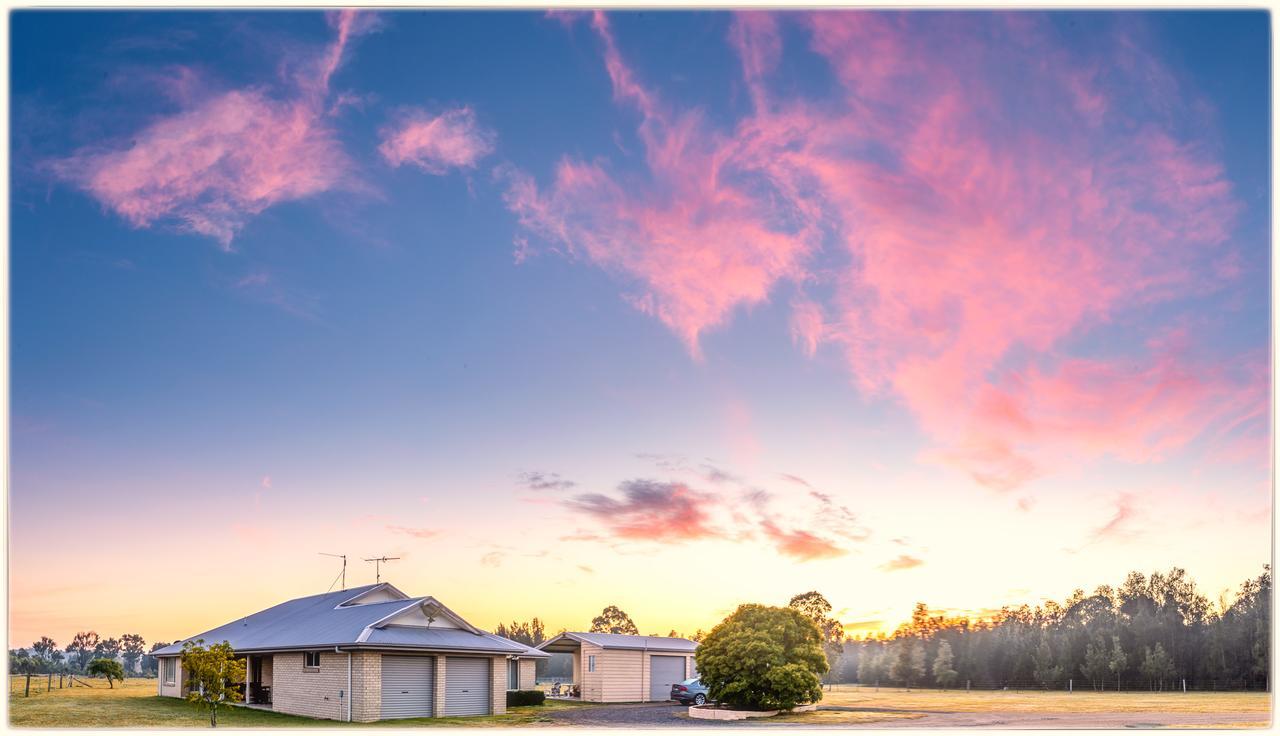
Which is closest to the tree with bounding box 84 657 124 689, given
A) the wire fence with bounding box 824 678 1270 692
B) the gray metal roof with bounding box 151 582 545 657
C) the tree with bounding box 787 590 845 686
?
the gray metal roof with bounding box 151 582 545 657

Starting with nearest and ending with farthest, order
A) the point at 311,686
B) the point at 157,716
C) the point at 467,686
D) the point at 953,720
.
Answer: the point at 157,716 → the point at 311,686 → the point at 953,720 → the point at 467,686

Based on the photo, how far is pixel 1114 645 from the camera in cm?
6475

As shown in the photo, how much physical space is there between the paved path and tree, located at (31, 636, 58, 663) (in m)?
17.3

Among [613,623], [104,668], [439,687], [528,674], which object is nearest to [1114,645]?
[613,623]

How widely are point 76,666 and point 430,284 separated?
1373 inches

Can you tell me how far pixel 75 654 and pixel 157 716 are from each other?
28.8 meters

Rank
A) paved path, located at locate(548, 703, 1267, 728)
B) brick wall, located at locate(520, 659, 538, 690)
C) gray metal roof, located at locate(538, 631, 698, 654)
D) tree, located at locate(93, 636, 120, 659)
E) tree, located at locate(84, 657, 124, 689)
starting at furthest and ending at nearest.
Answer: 1. tree, located at locate(93, 636, 120, 659)
2. brick wall, located at locate(520, 659, 538, 690)
3. tree, located at locate(84, 657, 124, 689)
4. gray metal roof, located at locate(538, 631, 698, 654)
5. paved path, located at locate(548, 703, 1267, 728)

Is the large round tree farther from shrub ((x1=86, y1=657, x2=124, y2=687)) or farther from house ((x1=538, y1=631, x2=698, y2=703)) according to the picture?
shrub ((x1=86, y1=657, x2=124, y2=687))

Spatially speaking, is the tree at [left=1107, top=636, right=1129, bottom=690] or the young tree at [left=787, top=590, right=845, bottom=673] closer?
the young tree at [left=787, top=590, right=845, bottom=673]

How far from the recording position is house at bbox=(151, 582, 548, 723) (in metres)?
28.9

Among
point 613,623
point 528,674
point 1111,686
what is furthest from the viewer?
point 1111,686

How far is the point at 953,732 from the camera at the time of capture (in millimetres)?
25609

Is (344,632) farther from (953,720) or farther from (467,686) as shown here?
(953,720)

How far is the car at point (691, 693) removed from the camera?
36844 millimetres
